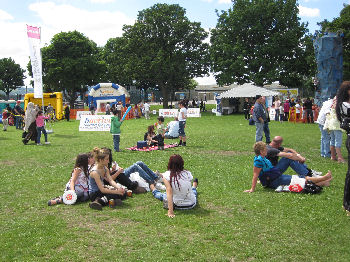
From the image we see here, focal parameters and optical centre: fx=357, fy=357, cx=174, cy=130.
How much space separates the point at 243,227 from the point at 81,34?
2084 inches

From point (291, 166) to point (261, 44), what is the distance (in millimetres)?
38261

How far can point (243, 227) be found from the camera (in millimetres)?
5285

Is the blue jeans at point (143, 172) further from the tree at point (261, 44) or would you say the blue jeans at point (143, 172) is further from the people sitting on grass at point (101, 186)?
the tree at point (261, 44)

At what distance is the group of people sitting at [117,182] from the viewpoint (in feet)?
20.0

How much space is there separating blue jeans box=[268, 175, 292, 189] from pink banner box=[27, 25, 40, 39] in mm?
16763

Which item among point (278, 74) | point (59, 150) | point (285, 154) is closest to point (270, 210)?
point (285, 154)

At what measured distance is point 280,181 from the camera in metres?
7.22

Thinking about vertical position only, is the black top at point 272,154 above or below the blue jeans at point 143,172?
above

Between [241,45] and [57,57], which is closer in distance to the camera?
[241,45]

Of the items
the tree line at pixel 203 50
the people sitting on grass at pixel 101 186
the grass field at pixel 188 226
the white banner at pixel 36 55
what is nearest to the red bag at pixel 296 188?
the grass field at pixel 188 226

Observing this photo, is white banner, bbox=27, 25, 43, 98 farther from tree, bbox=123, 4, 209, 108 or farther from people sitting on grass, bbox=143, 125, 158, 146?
tree, bbox=123, 4, 209, 108

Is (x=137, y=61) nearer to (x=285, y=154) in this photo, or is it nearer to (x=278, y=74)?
(x=278, y=74)

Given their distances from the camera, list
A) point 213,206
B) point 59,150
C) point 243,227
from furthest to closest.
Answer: point 59,150 < point 213,206 < point 243,227

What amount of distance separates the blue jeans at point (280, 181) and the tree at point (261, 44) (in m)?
35.5
